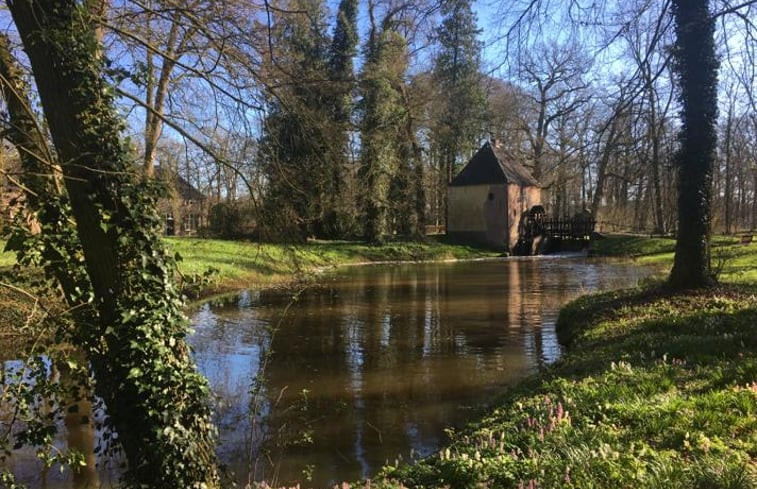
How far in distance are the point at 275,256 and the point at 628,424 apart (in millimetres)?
4030

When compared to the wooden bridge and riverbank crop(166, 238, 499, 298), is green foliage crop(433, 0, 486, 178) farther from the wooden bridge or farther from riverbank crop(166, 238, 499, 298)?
riverbank crop(166, 238, 499, 298)

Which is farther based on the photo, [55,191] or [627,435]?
[55,191]

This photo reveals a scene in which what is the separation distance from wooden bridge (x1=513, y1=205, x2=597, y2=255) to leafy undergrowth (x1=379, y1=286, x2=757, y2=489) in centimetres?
3415

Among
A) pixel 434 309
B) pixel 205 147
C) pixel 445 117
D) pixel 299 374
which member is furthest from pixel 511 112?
pixel 205 147

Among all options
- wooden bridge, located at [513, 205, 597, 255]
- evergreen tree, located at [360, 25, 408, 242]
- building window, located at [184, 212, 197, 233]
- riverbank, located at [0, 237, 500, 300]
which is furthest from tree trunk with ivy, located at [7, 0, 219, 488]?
building window, located at [184, 212, 197, 233]

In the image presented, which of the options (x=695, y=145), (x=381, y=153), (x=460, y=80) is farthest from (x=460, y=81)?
(x=695, y=145)

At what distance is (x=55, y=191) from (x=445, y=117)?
37736mm

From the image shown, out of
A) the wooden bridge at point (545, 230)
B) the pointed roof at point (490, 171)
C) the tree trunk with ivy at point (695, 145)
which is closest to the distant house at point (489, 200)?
the pointed roof at point (490, 171)

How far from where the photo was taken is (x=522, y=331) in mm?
12734

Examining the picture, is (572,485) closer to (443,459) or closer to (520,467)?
(520,467)

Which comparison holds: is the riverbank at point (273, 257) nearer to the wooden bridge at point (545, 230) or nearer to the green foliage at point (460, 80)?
the wooden bridge at point (545, 230)

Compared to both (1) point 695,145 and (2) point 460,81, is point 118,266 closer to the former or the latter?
(1) point 695,145

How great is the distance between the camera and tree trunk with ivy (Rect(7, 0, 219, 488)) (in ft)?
13.6

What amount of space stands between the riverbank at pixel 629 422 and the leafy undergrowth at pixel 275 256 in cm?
244
